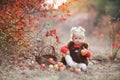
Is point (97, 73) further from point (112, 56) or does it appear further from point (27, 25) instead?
point (27, 25)

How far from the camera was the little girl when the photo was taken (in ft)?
19.5

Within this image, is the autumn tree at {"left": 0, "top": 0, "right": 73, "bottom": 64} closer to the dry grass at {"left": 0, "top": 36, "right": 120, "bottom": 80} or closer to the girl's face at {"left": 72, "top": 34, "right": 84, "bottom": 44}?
the dry grass at {"left": 0, "top": 36, "right": 120, "bottom": 80}

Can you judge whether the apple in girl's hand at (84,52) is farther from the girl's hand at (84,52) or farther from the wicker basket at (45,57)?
the wicker basket at (45,57)

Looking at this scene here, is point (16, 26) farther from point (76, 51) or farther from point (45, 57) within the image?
point (76, 51)

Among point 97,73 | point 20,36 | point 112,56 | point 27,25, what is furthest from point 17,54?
point 112,56

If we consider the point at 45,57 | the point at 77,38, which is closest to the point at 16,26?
the point at 45,57

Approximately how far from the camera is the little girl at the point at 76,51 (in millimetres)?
5938

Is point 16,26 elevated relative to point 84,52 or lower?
elevated

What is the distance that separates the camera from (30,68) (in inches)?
225

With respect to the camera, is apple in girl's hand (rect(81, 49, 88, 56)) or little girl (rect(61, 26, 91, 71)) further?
little girl (rect(61, 26, 91, 71))

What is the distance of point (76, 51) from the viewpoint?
237 inches

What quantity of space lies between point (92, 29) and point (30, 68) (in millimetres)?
4732

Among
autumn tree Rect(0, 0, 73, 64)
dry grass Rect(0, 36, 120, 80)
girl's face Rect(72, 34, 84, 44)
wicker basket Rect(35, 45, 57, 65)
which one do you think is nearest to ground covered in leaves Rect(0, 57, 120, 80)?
dry grass Rect(0, 36, 120, 80)

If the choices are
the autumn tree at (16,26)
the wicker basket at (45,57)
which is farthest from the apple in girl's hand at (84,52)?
the autumn tree at (16,26)
